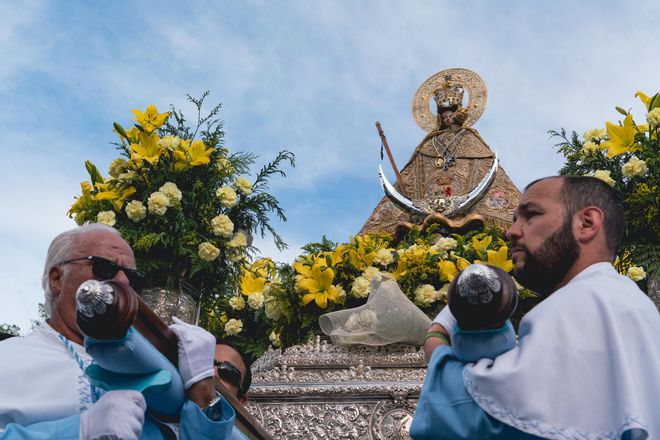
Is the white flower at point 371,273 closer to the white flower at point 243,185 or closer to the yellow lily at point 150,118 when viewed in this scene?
the white flower at point 243,185

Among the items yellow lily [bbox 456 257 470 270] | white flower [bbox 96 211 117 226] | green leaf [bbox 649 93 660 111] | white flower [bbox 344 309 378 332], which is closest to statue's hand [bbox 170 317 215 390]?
white flower [bbox 344 309 378 332]

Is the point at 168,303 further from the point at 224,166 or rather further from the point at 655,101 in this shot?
the point at 655,101

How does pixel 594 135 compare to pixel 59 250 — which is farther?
pixel 594 135

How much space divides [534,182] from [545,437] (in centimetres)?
88

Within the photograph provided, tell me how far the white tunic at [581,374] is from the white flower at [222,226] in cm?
255

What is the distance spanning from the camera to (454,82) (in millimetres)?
10070

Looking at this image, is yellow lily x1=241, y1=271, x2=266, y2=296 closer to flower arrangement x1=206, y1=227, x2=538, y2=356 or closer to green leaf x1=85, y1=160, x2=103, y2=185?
flower arrangement x1=206, y1=227, x2=538, y2=356

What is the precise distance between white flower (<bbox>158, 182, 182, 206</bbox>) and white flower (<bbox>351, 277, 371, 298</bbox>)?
110 cm

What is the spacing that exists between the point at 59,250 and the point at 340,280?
89.0 inches

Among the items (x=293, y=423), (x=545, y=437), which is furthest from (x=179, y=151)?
(x=545, y=437)

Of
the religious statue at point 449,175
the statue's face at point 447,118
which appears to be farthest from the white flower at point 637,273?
the statue's face at point 447,118

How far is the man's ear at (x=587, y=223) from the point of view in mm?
2318

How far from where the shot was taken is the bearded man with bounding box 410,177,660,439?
1877 millimetres

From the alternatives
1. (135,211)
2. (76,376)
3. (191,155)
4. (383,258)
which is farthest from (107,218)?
(76,376)
